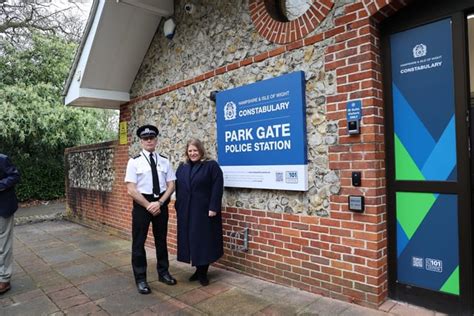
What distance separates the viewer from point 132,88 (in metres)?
6.34

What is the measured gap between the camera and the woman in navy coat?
152 inches

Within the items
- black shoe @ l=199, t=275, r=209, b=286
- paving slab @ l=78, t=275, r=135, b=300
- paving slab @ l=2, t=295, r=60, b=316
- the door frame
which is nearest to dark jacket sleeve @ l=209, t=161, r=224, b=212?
black shoe @ l=199, t=275, r=209, b=286

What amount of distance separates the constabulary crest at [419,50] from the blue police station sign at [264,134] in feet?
3.30

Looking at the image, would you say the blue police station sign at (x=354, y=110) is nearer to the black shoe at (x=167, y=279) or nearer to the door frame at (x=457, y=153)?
the door frame at (x=457, y=153)

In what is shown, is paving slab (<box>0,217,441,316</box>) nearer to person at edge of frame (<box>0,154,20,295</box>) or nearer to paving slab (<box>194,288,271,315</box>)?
paving slab (<box>194,288,271,315</box>)

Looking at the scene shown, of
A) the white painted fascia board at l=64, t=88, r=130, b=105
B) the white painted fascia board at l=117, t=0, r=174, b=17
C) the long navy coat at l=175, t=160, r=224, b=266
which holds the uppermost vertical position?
the white painted fascia board at l=117, t=0, r=174, b=17

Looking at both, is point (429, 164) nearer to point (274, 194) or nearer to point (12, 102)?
point (274, 194)

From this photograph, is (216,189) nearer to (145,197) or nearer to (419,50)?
(145,197)

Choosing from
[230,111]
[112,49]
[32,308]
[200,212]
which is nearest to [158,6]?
[112,49]

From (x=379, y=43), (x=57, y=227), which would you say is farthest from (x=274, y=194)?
(x=57, y=227)

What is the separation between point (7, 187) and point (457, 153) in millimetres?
4433

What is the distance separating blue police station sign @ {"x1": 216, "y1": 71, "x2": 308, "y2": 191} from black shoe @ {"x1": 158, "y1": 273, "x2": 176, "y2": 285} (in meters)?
1.25

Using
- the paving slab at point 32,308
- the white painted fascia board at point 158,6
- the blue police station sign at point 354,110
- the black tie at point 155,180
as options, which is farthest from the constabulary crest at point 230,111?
the paving slab at point 32,308

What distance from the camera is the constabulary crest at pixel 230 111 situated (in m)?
4.20
